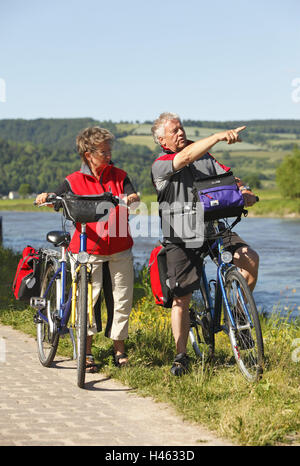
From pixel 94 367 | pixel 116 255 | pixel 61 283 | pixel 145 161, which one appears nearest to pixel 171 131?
pixel 116 255

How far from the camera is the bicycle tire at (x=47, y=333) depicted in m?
5.98

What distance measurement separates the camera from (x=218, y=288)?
5.29 m

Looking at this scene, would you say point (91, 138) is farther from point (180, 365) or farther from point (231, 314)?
point (180, 365)

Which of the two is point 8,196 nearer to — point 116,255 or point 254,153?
point 254,153

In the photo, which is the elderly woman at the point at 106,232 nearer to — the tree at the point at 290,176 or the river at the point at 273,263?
the river at the point at 273,263

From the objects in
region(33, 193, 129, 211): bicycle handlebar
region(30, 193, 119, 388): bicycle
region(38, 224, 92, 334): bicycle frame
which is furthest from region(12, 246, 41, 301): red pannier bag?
region(33, 193, 129, 211): bicycle handlebar

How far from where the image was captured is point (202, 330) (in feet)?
18.2

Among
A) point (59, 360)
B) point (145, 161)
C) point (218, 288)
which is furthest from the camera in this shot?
point (145, 161)

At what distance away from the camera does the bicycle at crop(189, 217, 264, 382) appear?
4818 millimetres

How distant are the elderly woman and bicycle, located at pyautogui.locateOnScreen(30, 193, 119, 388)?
11cm

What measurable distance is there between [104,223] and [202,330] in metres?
1.16

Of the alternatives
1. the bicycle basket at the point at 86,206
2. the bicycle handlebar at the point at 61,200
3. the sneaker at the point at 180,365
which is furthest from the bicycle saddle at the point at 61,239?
the sneaker at the point at 180,365

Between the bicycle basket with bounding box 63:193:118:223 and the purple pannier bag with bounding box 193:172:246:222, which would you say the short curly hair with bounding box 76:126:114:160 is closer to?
the bicycle basket with bounding box 63:193:118:223

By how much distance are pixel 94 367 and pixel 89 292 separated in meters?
0.75
